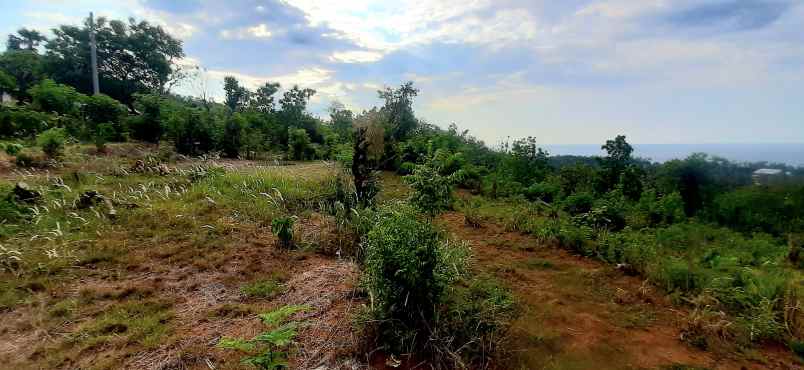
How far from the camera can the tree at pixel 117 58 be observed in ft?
47.3

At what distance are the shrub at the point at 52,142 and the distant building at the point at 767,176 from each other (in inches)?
434

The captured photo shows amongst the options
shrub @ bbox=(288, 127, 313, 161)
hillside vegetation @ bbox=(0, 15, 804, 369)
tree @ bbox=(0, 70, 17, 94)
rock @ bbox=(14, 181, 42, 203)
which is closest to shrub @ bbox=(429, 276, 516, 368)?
hillside vegetation @ bbox=(0, 15, 804, 369)

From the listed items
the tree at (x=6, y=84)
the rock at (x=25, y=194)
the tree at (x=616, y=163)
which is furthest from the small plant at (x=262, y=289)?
the tree at (x=6, y=84)

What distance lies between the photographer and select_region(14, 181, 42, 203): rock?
4.64 m

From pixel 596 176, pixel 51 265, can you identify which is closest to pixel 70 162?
pixel 51 265

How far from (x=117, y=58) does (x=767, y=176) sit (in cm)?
2063

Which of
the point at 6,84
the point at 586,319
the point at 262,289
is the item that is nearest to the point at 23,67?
the point at 6,84

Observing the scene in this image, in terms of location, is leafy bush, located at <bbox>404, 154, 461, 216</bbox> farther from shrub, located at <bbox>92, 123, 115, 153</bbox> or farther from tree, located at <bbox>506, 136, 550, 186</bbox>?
shrub, located at <bbox>92, 123, 115, 153</bbox>

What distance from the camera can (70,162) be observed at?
6.62m

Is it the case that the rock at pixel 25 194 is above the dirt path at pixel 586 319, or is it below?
above

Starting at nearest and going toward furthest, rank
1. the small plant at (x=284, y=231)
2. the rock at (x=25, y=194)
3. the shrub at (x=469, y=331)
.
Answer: the shrub at (x=469, y=331) < the small plant at (x=284, y=231) < the rock at (x=25, y=194)

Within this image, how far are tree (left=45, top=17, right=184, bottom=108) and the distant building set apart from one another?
53.4ft

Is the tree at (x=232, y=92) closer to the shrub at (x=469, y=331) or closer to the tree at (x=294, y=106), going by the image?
the tree at (x=294, y=106)

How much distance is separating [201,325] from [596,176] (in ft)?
20.6
